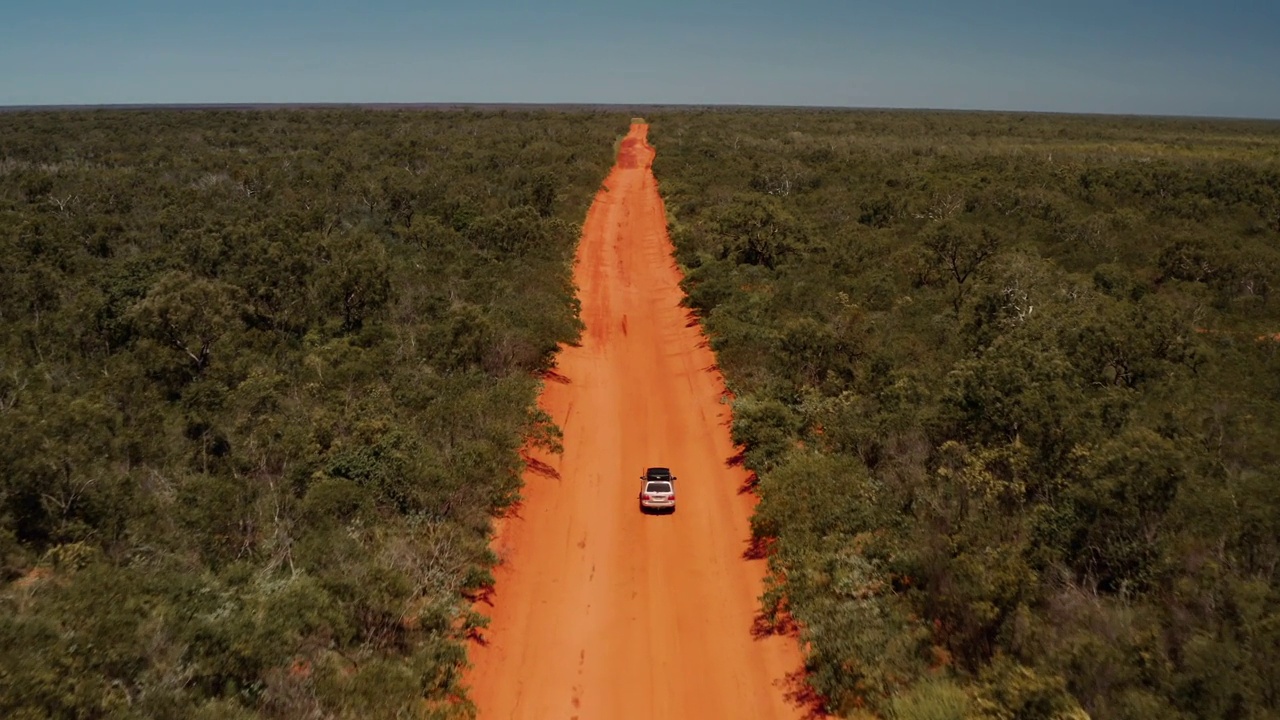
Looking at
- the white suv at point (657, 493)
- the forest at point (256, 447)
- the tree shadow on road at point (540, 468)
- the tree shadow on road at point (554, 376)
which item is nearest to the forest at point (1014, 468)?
the white suv at point (657, 493)

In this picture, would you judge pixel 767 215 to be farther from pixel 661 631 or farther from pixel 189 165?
pixel 189 165

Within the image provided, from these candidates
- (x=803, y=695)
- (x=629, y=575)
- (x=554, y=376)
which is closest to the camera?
(x=803, y=695)

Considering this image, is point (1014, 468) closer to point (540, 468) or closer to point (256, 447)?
point (540, 468)

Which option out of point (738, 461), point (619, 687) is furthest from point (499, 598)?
point (738, 461)

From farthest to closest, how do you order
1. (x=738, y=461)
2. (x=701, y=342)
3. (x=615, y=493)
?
(x=701, y=342) < (x=738, y=461) < (x=615, y=493)

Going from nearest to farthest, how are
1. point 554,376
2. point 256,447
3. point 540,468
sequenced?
point 256,447 < point 540,468 < point 554,376

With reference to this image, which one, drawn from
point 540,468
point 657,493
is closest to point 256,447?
point 540,468
